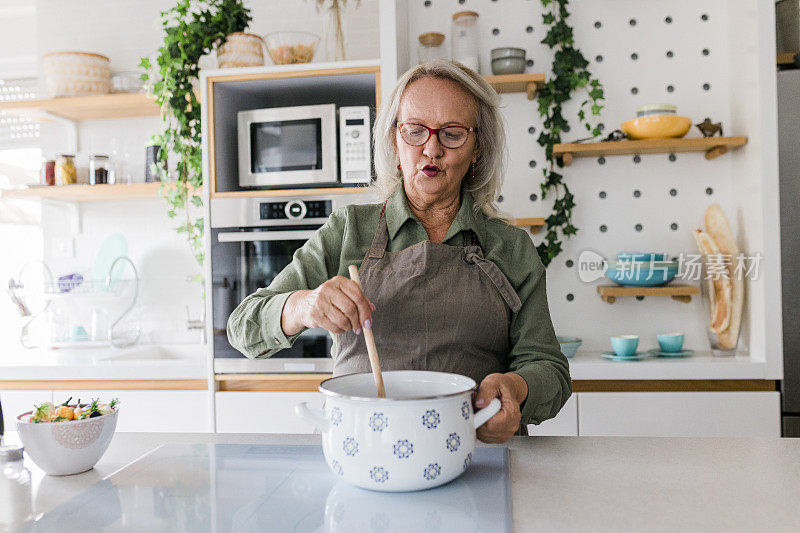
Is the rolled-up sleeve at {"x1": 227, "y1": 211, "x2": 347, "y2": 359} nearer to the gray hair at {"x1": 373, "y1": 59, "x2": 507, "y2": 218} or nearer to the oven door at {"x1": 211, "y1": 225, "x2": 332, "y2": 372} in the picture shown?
the gray hair at {"x1": 373, "y1": 59, "x2": 507, "y2": 218}

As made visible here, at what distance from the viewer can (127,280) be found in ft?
9.75

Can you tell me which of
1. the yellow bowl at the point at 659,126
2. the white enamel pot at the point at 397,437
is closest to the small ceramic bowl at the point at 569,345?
the yellow bowl at the point at 659,126

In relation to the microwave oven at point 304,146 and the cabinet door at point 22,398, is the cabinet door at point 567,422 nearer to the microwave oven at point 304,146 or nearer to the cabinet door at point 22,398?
the microwave oven at point 304,146

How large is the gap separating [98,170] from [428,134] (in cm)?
203

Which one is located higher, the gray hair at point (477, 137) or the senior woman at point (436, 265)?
the gray hair at point (477, 137)

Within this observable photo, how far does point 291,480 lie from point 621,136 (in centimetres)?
200

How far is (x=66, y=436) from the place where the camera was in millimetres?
879

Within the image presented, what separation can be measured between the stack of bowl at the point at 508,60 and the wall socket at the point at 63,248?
210 cm

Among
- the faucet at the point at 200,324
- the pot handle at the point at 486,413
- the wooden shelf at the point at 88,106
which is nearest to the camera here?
the pot handle at the point at 486,413

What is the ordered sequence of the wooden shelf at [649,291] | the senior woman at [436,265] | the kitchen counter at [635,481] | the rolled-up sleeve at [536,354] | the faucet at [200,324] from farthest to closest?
the faucet at [200,324] → the wooden shelf at [649,291] → the senior woman at [436,265] → the rolled-up sleeve at [536,354] → the kitchen counter at [635,481]

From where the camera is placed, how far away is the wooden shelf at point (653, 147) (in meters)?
2.32

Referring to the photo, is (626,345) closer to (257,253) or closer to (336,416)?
(257,253)

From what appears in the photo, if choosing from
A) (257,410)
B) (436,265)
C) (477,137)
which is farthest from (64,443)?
(257,410)

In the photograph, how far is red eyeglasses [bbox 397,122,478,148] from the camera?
128 cm
